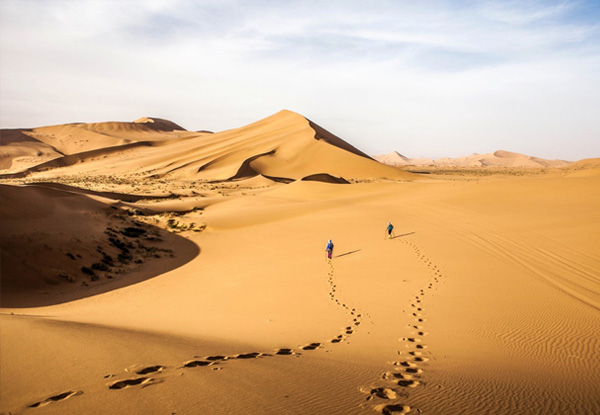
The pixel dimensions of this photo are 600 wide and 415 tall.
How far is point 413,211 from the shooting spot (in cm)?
2059

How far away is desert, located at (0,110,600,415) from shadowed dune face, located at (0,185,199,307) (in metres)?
0.07

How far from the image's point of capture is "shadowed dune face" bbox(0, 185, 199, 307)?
32.6ft

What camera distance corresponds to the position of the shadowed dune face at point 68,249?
992 centimetres

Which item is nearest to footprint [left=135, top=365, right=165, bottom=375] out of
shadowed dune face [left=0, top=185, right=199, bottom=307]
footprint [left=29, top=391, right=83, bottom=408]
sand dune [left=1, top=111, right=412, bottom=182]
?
footprint [left=29, top=391, right=83, bottom=408]

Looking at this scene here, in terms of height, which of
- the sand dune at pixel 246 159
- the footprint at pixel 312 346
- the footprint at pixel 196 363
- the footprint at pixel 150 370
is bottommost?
the footprint at pixel 312 346

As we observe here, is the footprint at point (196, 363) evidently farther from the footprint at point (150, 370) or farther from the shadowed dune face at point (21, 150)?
the shadowed dune face at point (21, 150)

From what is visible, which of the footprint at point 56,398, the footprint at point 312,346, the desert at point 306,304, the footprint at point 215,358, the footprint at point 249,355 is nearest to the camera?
the footprint at point 56,398

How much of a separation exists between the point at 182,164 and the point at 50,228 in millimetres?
37136

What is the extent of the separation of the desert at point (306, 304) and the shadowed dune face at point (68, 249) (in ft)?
0.22

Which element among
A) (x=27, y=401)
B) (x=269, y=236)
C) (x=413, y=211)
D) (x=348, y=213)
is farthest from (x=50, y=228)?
(x=413, y=211)

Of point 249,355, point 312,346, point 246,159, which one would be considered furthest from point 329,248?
point 246,159

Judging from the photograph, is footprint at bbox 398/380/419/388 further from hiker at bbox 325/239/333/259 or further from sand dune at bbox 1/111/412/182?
sand dune at bbox 1/111/412/182

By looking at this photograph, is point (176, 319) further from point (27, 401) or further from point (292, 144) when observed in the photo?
point (292, 144)

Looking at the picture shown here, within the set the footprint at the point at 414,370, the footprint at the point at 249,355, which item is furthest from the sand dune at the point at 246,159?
the footprint at the point at 414,370
